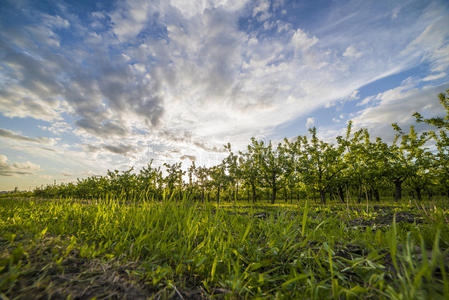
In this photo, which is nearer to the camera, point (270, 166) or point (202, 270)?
point (202, 270)

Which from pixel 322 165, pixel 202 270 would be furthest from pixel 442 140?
pixel 202 270

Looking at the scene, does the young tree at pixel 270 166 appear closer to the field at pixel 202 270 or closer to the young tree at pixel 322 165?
the young tree at pixel 322 165

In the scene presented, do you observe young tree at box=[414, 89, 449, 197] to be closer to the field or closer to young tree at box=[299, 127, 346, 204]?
young tree at box=[299, 127, 346, 204]

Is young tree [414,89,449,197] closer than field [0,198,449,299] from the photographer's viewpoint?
No

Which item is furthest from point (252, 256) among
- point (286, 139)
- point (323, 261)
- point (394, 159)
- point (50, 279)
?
point (394, 159)

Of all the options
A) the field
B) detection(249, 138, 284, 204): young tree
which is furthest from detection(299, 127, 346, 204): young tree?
the field

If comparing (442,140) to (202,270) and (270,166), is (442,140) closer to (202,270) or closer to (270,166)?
(270,166)

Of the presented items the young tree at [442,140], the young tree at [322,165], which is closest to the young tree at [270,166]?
the young tree at [322,165]

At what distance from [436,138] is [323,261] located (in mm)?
31779

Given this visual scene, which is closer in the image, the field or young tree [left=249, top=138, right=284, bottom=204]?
the field

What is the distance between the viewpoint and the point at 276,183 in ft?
78.4

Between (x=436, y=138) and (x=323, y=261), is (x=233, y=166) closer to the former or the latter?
(x=323, y=261)

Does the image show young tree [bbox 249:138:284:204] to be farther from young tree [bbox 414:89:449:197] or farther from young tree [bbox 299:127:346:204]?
young tree [bbox 414:89:449:197]

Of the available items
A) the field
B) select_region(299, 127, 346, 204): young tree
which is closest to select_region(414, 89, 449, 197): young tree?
select_region(299, 127, 346, 204): young tree
